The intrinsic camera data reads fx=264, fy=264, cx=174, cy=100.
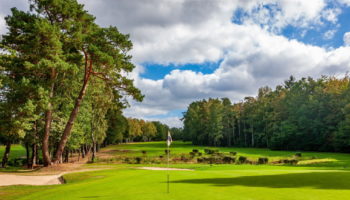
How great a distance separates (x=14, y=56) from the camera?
28.1 m

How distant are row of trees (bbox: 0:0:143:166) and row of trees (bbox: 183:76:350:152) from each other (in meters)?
42.6

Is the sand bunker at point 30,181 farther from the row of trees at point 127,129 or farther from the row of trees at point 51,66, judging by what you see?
the row of trees at point 127,129

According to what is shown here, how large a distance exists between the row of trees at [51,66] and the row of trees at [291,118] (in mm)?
42595

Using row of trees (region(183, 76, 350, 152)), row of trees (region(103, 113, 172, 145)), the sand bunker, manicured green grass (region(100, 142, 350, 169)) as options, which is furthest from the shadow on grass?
row of trees (region(183, 76, 350, 152))

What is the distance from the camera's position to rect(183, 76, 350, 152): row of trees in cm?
5503

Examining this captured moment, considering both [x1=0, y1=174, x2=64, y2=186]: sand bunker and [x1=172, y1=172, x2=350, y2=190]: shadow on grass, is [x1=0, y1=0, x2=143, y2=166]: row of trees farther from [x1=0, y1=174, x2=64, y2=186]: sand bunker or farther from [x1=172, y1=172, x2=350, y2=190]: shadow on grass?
[x1=172, y1=172, x2=350, y2=190]: shadow on grass

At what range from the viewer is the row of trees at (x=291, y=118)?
55031 millimetres

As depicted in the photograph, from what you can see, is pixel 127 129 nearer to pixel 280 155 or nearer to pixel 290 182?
pixel 280 155

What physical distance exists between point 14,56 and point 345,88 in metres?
58.8

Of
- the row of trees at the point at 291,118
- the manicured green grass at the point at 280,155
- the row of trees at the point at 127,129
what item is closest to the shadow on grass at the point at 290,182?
the row of trees at the point at 127,129

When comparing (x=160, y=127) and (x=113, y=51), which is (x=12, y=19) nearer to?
(x=113, y=51)

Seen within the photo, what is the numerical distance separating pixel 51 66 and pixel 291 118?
58.7m

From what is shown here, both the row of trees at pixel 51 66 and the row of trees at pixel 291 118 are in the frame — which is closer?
the row of trees at pixel 51 66

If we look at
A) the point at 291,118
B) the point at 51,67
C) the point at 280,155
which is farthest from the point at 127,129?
the point at 51,67
